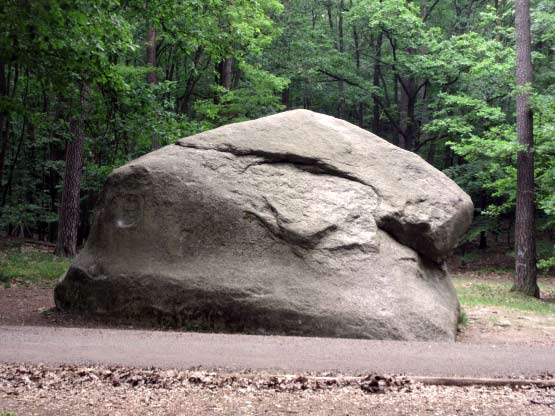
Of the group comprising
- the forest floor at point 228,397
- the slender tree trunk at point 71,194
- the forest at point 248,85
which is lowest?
the forest floor at point 228,397

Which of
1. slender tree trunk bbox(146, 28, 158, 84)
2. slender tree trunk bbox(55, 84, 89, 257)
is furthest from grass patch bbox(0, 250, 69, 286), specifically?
slender tree trunk bbox(146, 28, 158, 84)

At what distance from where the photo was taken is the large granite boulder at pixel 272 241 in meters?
8.46

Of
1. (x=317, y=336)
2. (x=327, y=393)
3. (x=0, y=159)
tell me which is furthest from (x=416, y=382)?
(x=0, y=159)

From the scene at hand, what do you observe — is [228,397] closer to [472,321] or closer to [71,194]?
[472,321]

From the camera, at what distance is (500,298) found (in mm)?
15859

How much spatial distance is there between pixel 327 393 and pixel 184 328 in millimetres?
3605

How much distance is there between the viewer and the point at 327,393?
5.32 meters

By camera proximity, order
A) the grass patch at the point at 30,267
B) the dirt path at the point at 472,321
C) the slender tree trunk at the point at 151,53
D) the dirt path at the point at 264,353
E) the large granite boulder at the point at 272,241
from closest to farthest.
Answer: the dirt path at the point at 264,353, the large granite boulder at the point at 272,241, the dirt path at the point at 472,321, the grass patch at the point at 30,267, the slender tree trunk at the point at 151,53

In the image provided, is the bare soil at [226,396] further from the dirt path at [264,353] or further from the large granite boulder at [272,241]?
the large granite boulder at [272,241]

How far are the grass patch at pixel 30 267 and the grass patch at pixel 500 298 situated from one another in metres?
9.55

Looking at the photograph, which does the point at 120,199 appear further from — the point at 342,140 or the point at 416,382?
the point at 416,382

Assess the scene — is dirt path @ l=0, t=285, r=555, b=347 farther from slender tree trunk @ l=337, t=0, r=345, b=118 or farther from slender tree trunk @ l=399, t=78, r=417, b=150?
slender tree trunk @ l=337, t=0, r=345, b=118

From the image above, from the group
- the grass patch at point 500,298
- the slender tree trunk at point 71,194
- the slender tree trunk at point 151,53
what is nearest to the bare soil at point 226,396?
the grass patch at point 500,298

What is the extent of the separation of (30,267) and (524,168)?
13.2m
